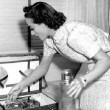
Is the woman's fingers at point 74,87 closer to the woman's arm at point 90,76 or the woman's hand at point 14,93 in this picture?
the woman's arm at point 90,76

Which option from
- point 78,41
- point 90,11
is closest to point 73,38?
point 78,41

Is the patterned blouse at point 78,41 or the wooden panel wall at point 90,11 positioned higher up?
the wooden panel wall at point 90,11

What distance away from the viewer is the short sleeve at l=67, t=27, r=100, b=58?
45.6 inches

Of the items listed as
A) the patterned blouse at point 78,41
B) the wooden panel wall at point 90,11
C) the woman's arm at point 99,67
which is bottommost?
the woman's arm at point 99,67

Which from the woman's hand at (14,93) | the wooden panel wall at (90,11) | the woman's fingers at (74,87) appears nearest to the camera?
the woman's fingers at (74,87)

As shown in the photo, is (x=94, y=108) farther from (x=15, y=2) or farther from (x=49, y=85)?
(x=15, y=2)

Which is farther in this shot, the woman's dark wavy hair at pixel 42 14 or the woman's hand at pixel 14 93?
the woman's hand at pixel 14 93

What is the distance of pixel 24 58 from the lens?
5.49ft

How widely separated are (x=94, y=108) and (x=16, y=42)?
89 centimetres

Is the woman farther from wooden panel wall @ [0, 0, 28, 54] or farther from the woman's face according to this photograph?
wooden panel wall @ [0, 0, 28, 54]

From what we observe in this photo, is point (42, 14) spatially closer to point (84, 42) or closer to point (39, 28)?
point (39, 28)

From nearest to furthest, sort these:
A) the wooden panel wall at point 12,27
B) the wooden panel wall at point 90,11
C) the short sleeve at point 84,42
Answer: the short sleeve at point 84,42 < the wooden panel wall at point 12,27 < the wooden panel wall at point 90,11

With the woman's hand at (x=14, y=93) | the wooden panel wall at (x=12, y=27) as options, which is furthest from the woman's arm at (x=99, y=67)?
the wooden panel wall at (x=12, y=27)

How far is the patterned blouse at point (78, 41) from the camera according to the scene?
117 centimetres
